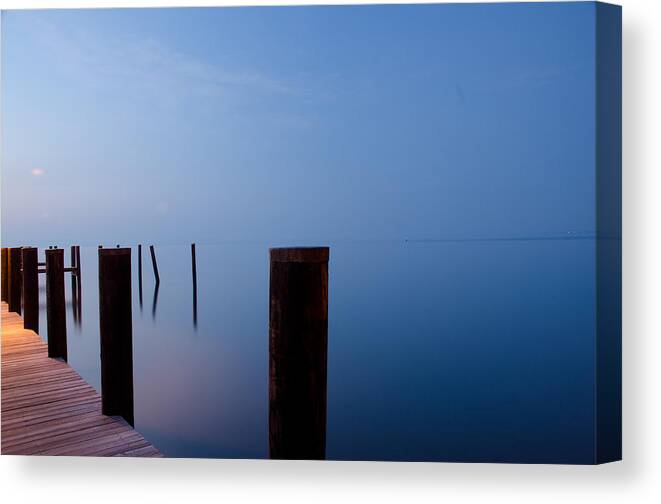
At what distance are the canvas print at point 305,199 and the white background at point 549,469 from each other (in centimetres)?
Result: 9

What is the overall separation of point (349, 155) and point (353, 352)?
138 inches

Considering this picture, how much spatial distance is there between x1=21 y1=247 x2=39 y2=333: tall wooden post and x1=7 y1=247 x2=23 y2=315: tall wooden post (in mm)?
1850

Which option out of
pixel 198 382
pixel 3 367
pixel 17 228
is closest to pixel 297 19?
pixel 17 228

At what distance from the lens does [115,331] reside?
2.87m

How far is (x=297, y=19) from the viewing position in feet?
9.51

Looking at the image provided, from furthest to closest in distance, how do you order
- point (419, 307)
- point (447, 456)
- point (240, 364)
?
1. point (419, 307)
2. point (240, 364)
3. point (447, 456)

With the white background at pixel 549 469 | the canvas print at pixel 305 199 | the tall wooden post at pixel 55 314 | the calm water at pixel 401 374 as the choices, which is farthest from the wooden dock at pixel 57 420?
the calm water at pixel 401 374

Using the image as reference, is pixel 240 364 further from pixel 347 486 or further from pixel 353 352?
pixel 347 486

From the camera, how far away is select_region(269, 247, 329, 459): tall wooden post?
5.78 feet

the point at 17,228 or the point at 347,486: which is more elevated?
the point at 17,228

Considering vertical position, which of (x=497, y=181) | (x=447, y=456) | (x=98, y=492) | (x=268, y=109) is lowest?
(x=447, y=456)

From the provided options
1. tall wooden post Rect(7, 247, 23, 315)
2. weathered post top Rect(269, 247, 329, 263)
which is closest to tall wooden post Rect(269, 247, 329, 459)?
weathered post top Rect(269, 247, 329, 263)

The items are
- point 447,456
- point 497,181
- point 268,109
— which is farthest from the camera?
point 268,109

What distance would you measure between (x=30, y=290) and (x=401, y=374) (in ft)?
15.5
